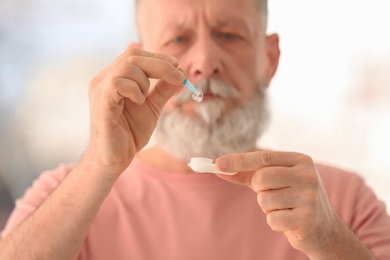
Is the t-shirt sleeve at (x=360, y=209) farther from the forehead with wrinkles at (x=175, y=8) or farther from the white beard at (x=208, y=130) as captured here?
the forehead with wrinkles at (x=175, y=8)

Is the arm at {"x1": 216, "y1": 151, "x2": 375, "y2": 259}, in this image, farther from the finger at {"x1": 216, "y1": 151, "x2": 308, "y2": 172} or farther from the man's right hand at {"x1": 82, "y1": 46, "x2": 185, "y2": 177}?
the man's right hand at {"x1": 82, "y1": 46, "x2": 185, "y2": 177}

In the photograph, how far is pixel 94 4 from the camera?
6.21 ft

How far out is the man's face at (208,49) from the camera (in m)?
1.35

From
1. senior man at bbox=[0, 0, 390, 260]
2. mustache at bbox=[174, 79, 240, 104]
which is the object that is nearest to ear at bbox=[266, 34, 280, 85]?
senior man at bbox=[0, 0, 390, 260]

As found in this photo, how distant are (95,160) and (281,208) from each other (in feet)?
1.22

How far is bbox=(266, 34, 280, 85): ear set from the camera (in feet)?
5.16

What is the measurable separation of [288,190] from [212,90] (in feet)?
1.55

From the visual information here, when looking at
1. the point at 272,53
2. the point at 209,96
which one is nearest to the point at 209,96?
the point at 209,96

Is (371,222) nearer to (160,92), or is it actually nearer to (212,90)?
(212,90)

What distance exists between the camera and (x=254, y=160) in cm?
92

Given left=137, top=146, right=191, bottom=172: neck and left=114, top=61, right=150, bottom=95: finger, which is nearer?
left=114, top=61, right=150, bottom=95: finger

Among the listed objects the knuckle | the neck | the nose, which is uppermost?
the nose

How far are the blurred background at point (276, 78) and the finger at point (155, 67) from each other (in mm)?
924

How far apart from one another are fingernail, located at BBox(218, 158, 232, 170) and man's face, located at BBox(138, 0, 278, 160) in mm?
467
